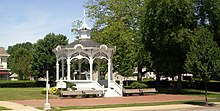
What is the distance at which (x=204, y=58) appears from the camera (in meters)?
26.9

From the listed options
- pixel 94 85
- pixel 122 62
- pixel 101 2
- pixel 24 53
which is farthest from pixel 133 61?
pixel 24 53

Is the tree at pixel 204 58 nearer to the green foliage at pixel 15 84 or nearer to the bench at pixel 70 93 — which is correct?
the bench at pixel 70 93

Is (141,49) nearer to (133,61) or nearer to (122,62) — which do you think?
(133,61)

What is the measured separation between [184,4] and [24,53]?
78229 mm

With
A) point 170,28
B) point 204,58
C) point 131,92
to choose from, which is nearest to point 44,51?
point 170,28

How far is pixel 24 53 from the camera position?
4348 inches

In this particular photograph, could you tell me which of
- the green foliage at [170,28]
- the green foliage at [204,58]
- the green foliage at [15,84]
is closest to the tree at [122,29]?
the green foliage at [170,28]

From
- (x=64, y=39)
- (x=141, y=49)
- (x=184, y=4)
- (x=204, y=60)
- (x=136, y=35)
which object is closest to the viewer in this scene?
(x=204, y=60)

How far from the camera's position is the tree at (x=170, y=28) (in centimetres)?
4091

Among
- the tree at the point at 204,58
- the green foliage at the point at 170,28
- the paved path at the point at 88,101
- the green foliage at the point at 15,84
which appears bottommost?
the paved path at the point at 88,101

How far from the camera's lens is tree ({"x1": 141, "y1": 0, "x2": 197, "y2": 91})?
4091 cm

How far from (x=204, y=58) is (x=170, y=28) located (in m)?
15.6

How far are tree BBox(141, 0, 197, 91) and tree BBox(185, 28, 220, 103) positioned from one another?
489 inches

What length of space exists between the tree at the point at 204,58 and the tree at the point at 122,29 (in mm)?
23650
